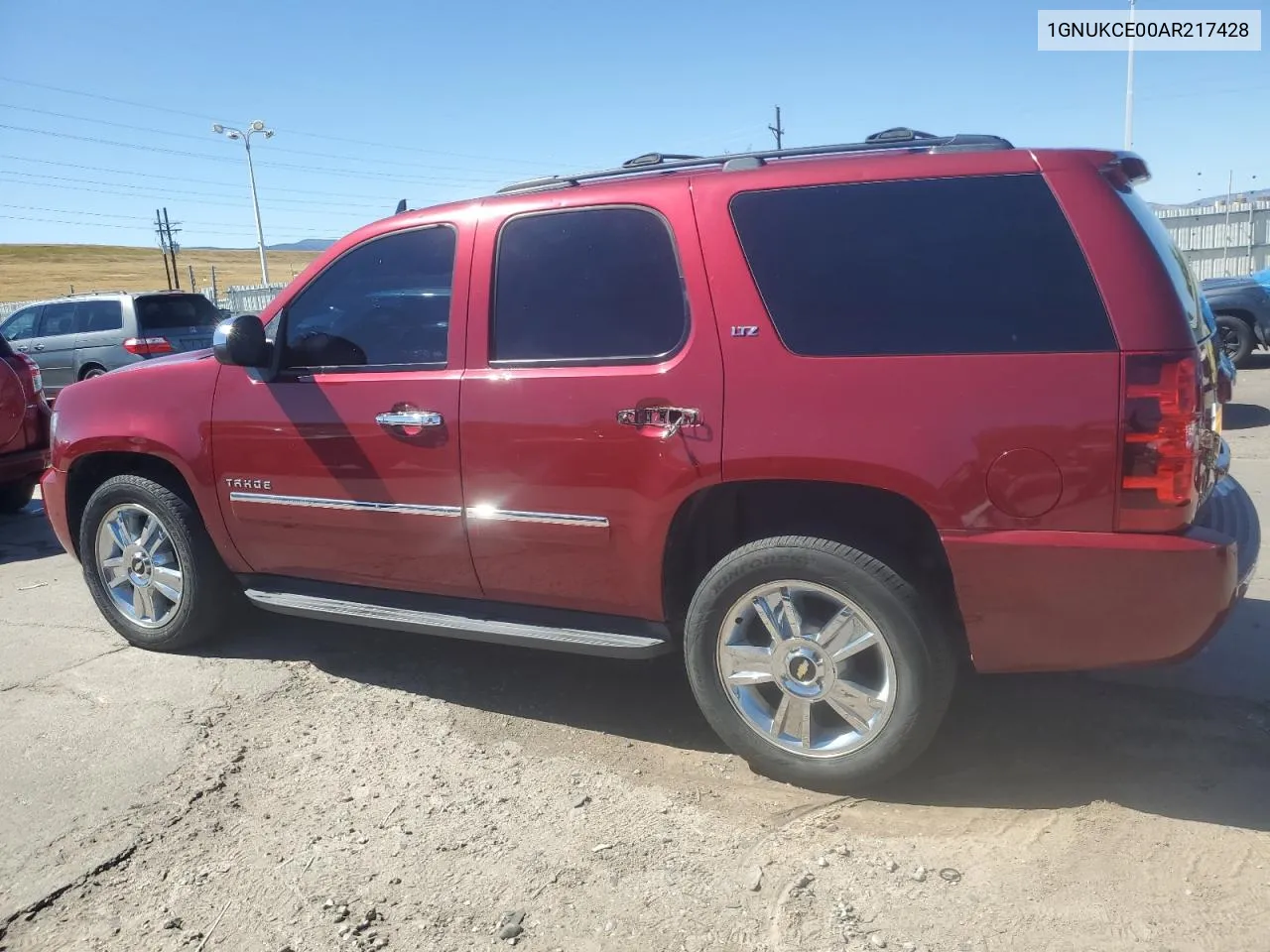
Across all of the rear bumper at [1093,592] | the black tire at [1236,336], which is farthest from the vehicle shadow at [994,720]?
the black tire at [1236,336]

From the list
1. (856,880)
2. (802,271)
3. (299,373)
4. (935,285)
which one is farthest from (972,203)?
(299,373)

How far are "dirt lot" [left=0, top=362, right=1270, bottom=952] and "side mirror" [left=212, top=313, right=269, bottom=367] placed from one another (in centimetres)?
135

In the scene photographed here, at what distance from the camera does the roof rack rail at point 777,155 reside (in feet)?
10.5

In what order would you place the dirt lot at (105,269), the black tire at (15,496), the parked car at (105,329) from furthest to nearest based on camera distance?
the dirt lot at (105,269) < the parked car at (105,329) < the black tire at (15,496)

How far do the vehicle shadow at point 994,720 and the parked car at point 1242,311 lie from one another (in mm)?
8446

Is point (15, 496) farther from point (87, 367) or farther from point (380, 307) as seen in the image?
point (87, 367)

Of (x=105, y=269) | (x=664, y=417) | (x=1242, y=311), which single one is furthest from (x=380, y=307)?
(x=105, y=269)

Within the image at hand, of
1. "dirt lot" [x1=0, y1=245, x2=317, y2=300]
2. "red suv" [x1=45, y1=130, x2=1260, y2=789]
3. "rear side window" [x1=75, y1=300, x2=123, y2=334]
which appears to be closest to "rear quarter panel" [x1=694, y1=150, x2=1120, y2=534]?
"red suv" [x1=45, y1=130, x2=1260, y2=789]

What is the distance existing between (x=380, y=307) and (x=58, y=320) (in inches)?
587

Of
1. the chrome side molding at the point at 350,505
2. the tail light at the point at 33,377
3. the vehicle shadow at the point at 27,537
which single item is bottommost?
the vehicle shadow at the point at 27,537

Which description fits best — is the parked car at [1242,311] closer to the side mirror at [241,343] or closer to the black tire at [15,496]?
the side mirror at [241,343]

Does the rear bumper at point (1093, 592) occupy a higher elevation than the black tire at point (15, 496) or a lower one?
higher

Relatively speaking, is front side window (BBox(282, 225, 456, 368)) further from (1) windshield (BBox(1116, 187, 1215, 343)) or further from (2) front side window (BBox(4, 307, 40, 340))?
(2) front side window (BBox(4, 307, 40, 340))

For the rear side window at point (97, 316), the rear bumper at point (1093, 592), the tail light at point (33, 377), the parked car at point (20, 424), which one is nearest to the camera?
the rear bumper at point (1093, 592)
